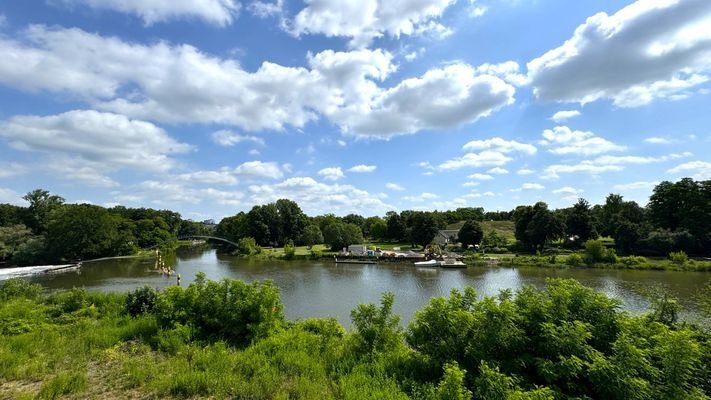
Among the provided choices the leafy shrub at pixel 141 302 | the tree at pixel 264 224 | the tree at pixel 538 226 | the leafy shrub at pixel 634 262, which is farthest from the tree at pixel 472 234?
the leafy shrub at pixel 141 302

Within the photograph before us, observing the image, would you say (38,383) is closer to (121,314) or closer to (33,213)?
(121,314)

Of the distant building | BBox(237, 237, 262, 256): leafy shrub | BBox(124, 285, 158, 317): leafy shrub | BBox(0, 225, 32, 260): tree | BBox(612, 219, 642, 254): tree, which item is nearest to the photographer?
BBox(124, 285, 158, 317): leafy shrub

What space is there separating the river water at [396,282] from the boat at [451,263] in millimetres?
1918

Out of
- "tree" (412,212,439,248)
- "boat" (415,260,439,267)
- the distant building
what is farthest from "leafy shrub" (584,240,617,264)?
the distant building

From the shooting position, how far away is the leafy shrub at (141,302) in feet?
35.4

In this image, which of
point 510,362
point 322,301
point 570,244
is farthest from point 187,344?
point 570,244

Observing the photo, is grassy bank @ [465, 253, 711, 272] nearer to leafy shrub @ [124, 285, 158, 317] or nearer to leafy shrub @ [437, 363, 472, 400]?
leafy shrub @ [124, 285, 158, 317]

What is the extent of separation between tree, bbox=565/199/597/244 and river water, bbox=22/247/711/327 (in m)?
16.9

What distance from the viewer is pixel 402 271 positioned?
4475cm

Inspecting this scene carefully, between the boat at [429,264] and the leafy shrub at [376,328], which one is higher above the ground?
the leafy shrub at [376,328]

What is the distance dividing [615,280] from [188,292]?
3774 centimetres

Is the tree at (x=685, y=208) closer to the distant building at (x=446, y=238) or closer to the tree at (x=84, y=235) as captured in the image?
the distant building at (x=446, y=238)

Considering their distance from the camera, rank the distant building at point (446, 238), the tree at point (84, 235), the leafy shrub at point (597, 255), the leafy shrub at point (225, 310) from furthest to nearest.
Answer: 1. the distant building at point (446, 238)
2. the tree at point (84, 235)
3. the leafy shrub at point (597, 255)
4. the leafy shrub at point (225, 310)

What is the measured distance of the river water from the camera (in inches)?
904
